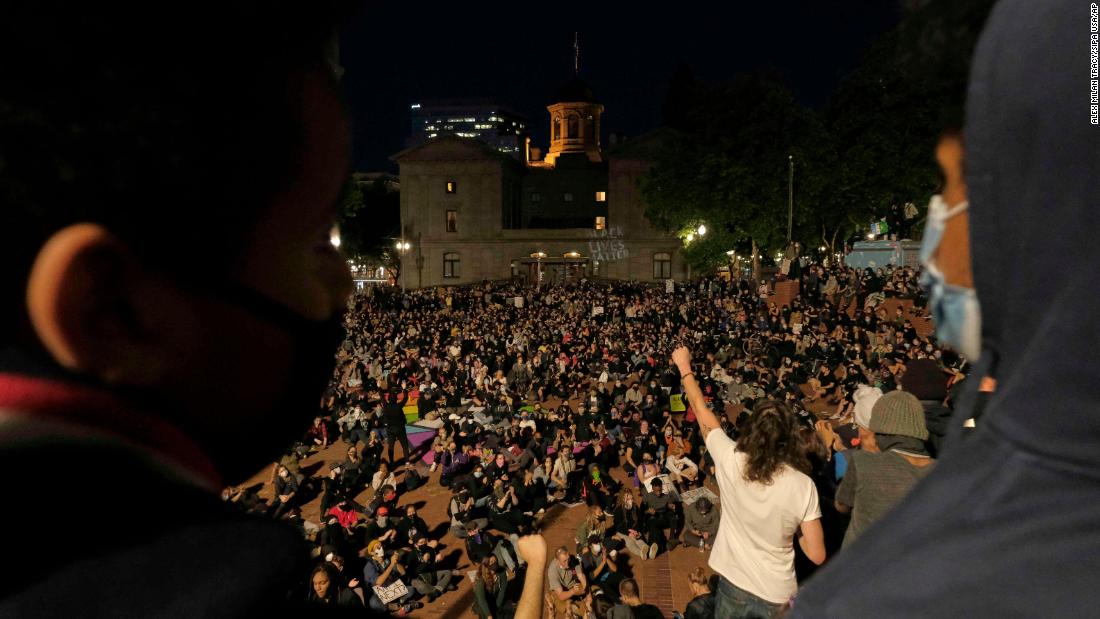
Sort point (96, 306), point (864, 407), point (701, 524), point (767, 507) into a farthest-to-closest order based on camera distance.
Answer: point (701, 524), point (864, 407), point (767, 507), point (96, 306)

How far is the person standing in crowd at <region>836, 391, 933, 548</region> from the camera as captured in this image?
3.06 m

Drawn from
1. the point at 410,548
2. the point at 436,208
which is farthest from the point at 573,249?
the point at 410,548

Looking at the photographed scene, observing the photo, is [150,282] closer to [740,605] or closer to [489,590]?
[740,605]

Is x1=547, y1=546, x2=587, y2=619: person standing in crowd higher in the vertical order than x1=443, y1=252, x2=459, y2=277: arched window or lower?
lower

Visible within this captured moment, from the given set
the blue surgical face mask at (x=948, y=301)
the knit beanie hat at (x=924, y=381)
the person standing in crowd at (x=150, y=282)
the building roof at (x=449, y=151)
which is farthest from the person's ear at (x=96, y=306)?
the building roof at (x=449, y=151)

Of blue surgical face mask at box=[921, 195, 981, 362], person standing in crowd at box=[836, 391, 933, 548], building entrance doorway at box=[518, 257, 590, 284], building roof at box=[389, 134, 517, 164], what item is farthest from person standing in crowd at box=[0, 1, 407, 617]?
building roof at box=[389, 134, 517, 164]

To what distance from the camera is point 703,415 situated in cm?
412

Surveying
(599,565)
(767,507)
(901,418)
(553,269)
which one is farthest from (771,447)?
(553,269)

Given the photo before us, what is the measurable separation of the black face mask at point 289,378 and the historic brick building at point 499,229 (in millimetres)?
54226

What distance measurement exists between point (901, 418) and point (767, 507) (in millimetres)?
853

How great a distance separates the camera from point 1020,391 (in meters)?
0.88

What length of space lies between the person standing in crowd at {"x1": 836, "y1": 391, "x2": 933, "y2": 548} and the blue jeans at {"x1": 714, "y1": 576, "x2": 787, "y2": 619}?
0.60 meters

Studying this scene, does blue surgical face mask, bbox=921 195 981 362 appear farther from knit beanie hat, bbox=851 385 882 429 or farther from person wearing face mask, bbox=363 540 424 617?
person wearing face mask, bbox=363 540 424 617

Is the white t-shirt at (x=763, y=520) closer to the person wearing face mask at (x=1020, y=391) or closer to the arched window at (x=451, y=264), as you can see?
the person wearing face mask at (x=1020, y=391)
